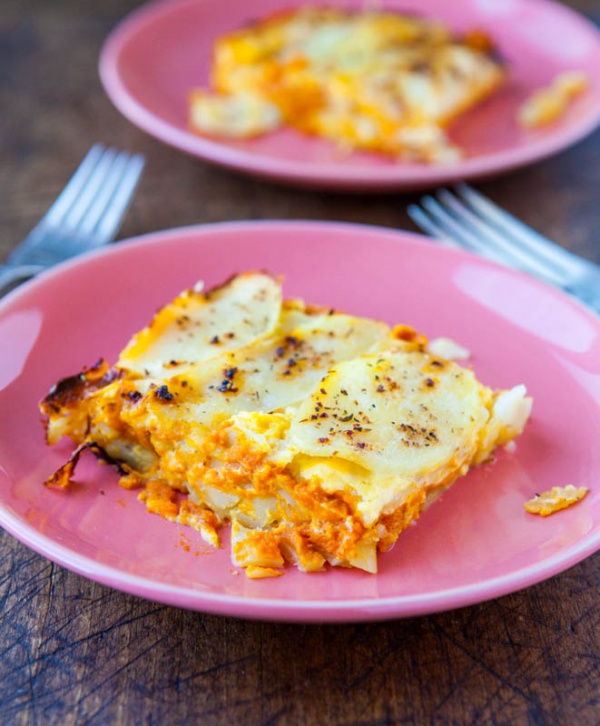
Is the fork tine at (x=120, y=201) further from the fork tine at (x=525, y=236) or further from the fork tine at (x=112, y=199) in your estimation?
the fork tine at (x=525, y=236)

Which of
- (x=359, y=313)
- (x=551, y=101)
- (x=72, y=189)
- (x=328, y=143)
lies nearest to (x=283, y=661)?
(x=359, y=313)

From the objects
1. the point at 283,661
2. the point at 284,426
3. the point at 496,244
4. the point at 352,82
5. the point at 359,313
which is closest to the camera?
the point at 283,661

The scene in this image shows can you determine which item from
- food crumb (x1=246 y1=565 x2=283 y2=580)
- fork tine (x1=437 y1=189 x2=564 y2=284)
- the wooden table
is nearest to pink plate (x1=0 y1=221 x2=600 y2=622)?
food crumb (x1=246 y1=565 x2=283 y2=580)

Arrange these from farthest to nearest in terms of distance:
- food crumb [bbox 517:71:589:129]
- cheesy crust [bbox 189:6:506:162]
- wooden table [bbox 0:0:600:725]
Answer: food crumb [bbox 517:71:589:129]
cheesy crust [bbox 189:6:506:162]
wooden table [bbox 0:0:600:725]

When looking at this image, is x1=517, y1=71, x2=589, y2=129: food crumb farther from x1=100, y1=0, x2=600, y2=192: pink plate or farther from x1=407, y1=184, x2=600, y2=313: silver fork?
x1=407, y1=184, x2=600, y2=313: silver fork

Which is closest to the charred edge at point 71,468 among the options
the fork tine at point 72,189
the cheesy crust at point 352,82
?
the fork tine at point 72,189

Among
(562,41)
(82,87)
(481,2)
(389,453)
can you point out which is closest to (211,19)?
(82,87)

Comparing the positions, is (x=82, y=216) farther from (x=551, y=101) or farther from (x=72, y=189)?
(x=551, y=101)

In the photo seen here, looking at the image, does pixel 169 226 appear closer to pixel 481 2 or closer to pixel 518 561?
pixel 518 561
